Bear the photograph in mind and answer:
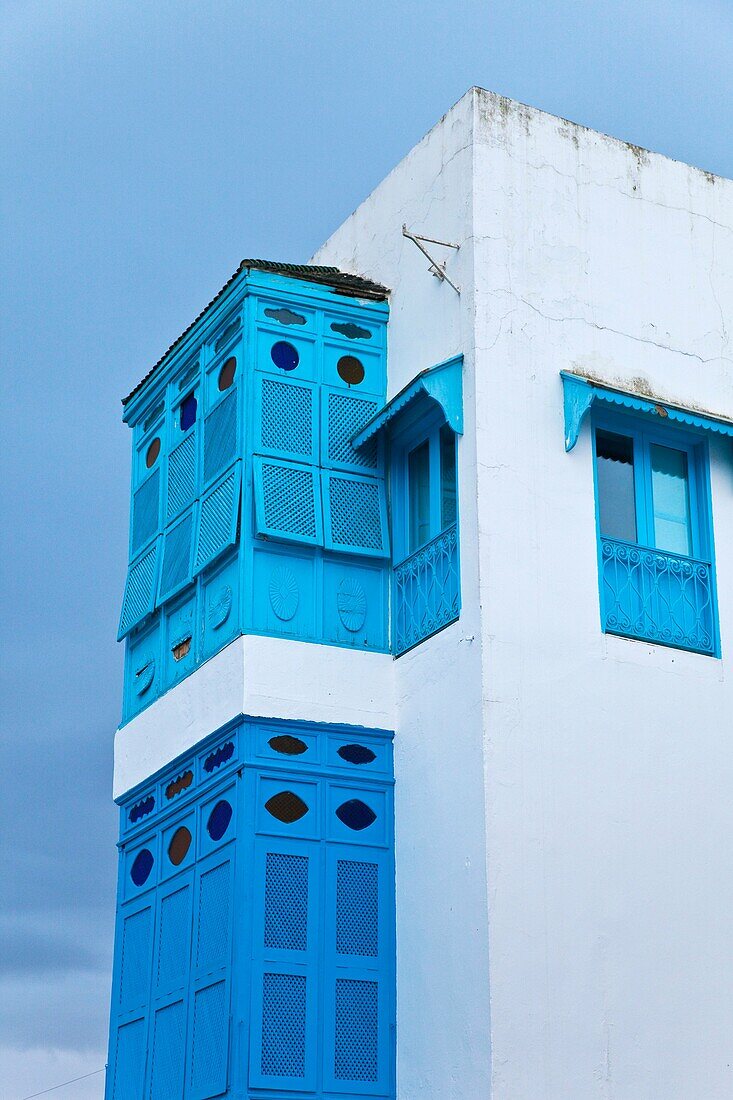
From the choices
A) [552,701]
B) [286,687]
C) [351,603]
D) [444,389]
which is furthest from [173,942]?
[444,389]

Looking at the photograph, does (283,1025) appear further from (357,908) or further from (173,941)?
(173,941)

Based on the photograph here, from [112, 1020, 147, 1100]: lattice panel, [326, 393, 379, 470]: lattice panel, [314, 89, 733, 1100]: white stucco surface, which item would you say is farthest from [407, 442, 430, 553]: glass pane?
[112, 1020, 147, 1100]: lattice panel

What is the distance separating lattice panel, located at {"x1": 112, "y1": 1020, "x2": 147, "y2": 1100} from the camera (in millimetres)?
13016

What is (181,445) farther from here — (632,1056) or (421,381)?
(632,1056)

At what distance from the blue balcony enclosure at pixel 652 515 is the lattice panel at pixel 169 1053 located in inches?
169

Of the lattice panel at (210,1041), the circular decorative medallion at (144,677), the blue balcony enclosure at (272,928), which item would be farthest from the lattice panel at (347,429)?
the lattice panel at (210,1041)

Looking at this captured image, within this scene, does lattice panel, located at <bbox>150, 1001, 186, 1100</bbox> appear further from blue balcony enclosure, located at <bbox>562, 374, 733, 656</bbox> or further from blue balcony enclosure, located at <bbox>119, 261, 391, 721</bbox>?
blue balcony enclosure, located at <bbox>562, 374, 733, 656</bbox>

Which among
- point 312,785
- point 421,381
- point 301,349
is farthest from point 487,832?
point 301,349

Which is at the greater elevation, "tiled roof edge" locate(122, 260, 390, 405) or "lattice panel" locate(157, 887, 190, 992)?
"tiled roof edge" locate(122, 260, 390, 405)

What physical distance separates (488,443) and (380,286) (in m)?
2.49

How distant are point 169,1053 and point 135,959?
1.18 meters

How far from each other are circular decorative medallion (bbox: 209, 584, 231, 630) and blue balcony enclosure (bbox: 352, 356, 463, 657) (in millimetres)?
1294

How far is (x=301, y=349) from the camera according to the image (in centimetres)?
1372

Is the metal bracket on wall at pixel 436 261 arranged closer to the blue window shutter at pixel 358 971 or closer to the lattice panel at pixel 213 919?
the blue window shutter at pixel 358 971
